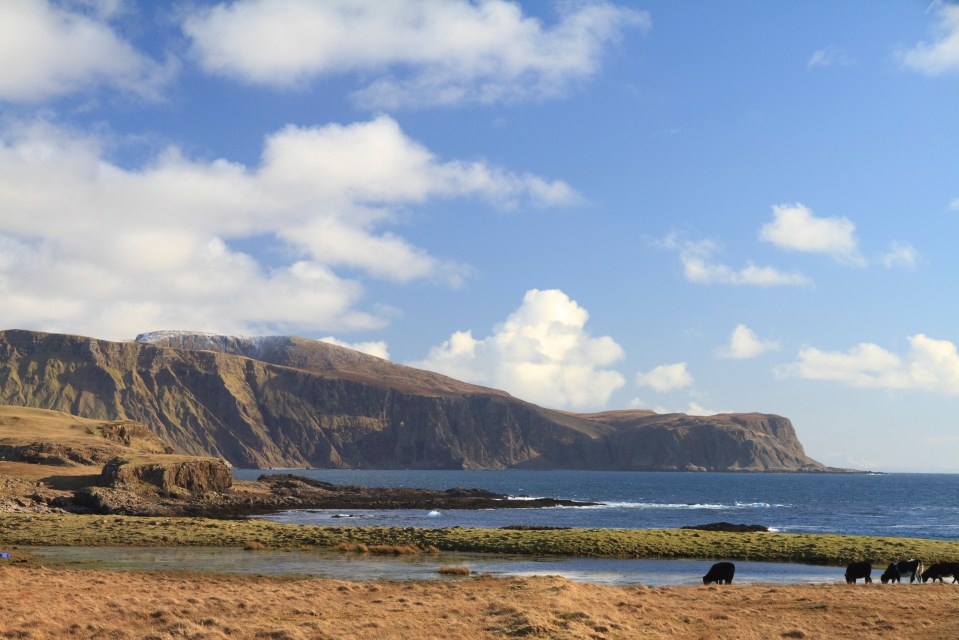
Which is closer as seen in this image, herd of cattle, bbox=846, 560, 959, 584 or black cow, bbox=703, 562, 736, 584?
black cow, bbox=703, 562, 736, 584

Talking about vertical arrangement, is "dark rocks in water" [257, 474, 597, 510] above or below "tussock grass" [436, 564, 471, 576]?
below

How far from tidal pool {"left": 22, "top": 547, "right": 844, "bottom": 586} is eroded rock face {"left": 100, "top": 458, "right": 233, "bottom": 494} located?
A: 61.7m

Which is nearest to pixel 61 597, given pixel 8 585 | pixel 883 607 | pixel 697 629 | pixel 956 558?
Answer: pixel 8 585

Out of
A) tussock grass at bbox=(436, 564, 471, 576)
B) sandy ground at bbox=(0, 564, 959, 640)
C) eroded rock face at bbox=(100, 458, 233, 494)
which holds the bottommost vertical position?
eroded rock face at bbox=(100, 458, 233, 494)

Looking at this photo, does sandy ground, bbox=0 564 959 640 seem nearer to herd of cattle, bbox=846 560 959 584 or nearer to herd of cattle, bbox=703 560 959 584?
herd of cattle, bbox=703 560 959 584

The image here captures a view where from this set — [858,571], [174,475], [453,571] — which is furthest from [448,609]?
[174,475]

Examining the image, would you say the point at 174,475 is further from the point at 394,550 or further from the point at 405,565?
the point at 405,565

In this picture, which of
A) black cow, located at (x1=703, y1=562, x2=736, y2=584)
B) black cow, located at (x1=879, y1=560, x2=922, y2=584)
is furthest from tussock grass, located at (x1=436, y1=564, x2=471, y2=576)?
black cow, located at (x1=879, y1=560, x2=922, y2=584)

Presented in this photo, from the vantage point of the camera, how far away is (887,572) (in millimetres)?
41438

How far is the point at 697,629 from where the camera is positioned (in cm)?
2841

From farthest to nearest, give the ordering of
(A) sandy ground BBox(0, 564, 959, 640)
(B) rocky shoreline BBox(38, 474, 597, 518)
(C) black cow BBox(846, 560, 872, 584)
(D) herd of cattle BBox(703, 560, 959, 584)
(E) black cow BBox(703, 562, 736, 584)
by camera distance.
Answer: (B) rocky shoreline BBox(38, 474, 597, 518), (C) black cow BBox(846, 560, 872, 584), (D) herd of cattle BBox(703, 560, 959, 584), (E) black cow BBox(703, 562, 736, 584), (A) sandy ground BBox(0, 564, 959, 640)

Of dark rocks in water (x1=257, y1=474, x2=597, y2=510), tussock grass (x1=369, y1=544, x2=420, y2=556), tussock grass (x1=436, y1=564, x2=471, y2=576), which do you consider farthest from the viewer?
dark rocks in water (x1=257, y1=474, x2=597, y2=510)

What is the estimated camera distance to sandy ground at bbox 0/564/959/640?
2664 centimetres

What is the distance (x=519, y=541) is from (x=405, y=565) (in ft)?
44.5
